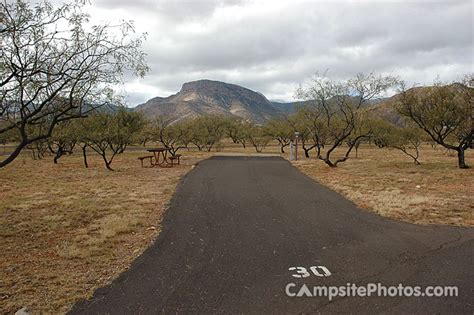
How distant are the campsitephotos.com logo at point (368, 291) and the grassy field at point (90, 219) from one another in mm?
2974

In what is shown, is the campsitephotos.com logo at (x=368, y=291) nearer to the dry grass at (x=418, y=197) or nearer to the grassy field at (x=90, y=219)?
the grassy field at (x=90, y=219)

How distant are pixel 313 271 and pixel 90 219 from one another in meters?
6.65

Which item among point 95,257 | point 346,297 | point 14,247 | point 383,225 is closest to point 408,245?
point 383,225

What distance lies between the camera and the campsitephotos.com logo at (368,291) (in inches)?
170

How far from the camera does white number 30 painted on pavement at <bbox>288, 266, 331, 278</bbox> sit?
4972mm

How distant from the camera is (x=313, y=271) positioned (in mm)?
5125

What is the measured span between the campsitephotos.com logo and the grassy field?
297 centimetres

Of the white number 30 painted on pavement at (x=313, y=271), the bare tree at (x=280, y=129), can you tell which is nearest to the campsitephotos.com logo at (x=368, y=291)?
the white number 30 painted on pavement at (x=313, y=271)

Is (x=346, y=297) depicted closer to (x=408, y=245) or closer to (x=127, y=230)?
(x=408, y=245)

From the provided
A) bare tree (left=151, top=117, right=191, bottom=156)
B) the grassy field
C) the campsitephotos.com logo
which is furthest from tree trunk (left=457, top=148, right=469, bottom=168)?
bare tree (left=151, top=117, right=191, bottom=156)

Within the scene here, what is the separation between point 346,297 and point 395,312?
0.61m

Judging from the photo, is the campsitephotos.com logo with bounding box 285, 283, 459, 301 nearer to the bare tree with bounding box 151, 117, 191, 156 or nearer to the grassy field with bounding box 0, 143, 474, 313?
the grassy field with bounding box 0, 143, 474, 313

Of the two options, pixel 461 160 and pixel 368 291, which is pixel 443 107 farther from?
pixel 368 291

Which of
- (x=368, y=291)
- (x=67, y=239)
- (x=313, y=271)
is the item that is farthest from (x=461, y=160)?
(x=67, y=239)
